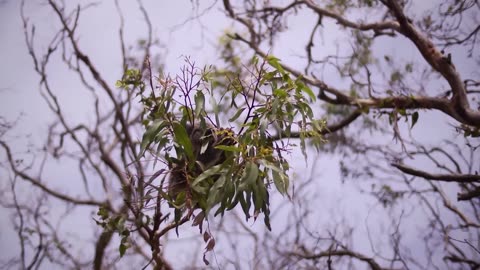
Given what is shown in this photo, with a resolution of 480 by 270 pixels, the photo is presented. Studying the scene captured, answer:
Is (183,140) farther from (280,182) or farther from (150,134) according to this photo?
(280,182)

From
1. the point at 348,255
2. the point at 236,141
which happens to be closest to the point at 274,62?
the point at 236,141

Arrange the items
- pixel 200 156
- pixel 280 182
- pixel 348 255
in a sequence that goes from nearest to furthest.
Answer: pixel 280 182, pixel 200 156, pixel 348 255

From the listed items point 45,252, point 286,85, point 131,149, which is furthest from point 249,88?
point 45,252

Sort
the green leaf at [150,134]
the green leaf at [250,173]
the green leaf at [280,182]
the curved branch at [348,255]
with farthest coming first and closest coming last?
the curved branch at [348,255]
the green leaf at [150,134]
the green leaf at [280,182]
the green leaf at [250,173]

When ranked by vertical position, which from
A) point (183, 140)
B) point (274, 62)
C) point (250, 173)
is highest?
point (274, 62)

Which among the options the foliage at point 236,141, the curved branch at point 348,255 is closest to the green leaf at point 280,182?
the foliage at point 236,141

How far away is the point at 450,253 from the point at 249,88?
5025 mm

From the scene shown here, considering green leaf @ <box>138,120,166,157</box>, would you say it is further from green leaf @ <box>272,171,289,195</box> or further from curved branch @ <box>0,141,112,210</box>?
curved branch @ <box>0,141,112,210</box>

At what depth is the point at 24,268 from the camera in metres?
6.11

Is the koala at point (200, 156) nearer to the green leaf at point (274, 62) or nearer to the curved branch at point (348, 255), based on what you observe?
the green leaf at point (274, 62)

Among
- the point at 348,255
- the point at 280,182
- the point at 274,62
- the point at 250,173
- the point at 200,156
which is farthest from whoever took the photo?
the point at 348,255

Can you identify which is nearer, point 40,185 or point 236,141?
point 236,141

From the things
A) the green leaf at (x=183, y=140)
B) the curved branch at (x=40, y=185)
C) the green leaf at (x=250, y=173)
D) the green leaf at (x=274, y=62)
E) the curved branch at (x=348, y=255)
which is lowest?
the green leaf at (x=250, y=173)

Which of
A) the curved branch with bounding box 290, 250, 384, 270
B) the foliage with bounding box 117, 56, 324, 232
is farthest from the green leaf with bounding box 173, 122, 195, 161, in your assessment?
the curved branch with bounding box 290, 250, 384, 270
